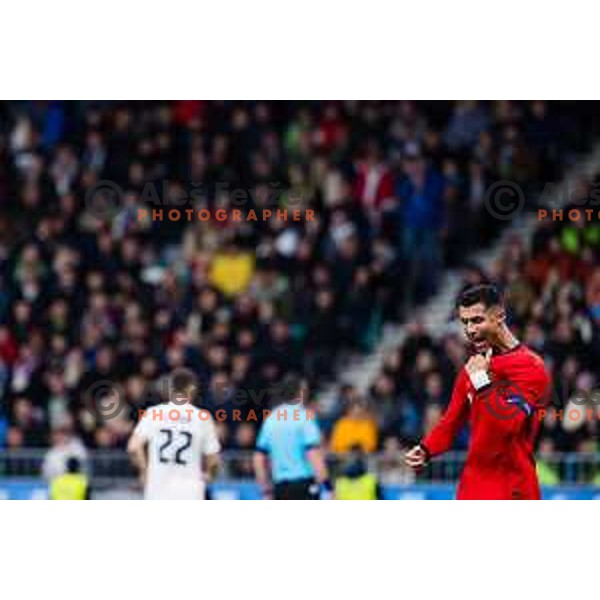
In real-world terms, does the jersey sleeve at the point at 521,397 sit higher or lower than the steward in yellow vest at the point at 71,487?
higher

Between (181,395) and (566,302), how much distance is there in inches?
245

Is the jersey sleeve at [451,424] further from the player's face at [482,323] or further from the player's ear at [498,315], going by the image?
the player's ear at [498,315]

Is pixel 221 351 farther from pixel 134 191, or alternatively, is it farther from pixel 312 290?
pixel 134 191

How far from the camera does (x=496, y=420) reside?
12938mm

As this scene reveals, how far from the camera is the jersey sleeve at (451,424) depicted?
12.8 m

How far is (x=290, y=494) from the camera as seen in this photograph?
15625 mm

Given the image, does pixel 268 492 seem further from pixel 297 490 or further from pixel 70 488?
pixel 70 488
